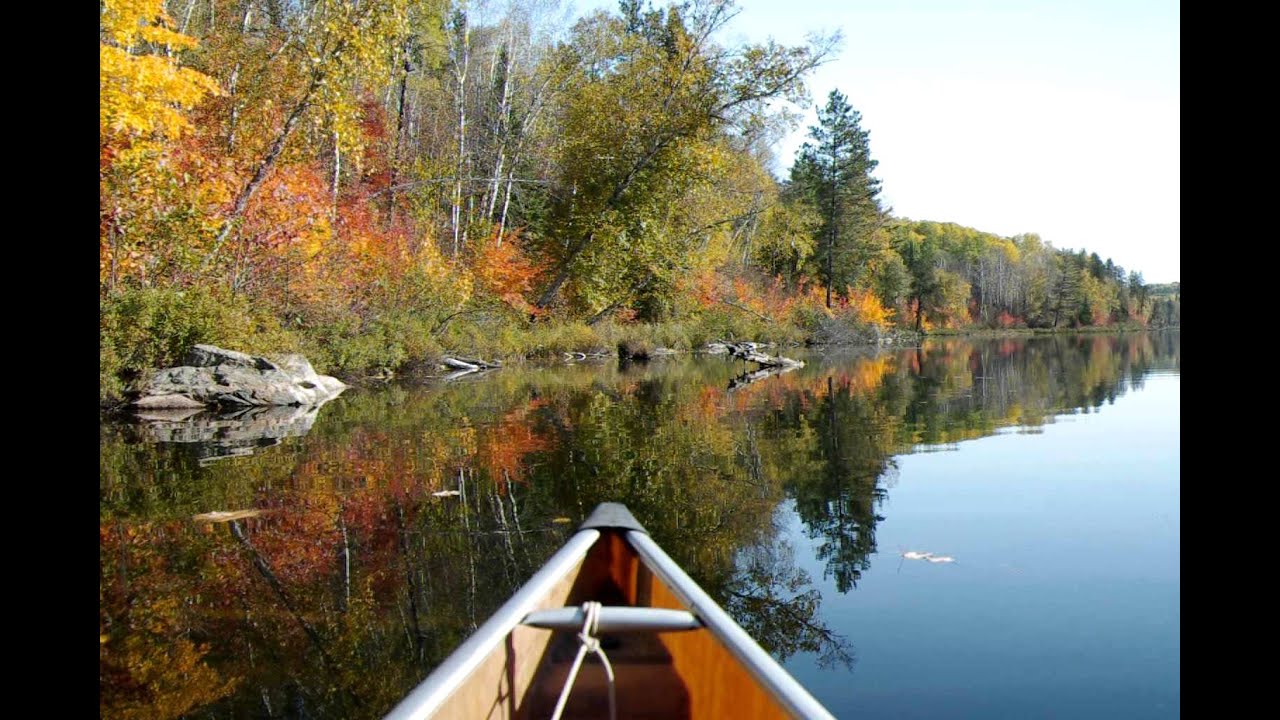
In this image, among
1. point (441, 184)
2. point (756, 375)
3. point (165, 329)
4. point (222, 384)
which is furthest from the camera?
point (441, 184)

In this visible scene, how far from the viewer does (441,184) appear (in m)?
23.9

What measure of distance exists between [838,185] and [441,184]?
26847 mm

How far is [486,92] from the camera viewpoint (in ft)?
90.1

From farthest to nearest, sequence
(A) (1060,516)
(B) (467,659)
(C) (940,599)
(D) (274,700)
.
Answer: (A) (1060,516) < (C) (940,599) < (D) (274,700) < (B) (467,659)

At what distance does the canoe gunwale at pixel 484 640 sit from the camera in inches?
68.3

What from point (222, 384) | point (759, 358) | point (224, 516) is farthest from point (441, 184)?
point (224, 516)

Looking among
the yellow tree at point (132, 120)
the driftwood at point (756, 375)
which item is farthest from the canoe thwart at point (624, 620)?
the driftwood at point (756, 375)

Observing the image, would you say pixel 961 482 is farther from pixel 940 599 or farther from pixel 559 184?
pixel 559 184

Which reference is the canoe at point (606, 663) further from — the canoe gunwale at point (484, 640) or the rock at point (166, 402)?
the rock at point (166, 402)

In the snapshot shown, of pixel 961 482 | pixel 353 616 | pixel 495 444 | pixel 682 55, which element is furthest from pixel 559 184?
pixel 353 616

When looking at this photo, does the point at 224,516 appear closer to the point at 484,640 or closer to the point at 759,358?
the point at 484,640

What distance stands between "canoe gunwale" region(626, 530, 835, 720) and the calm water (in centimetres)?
71
